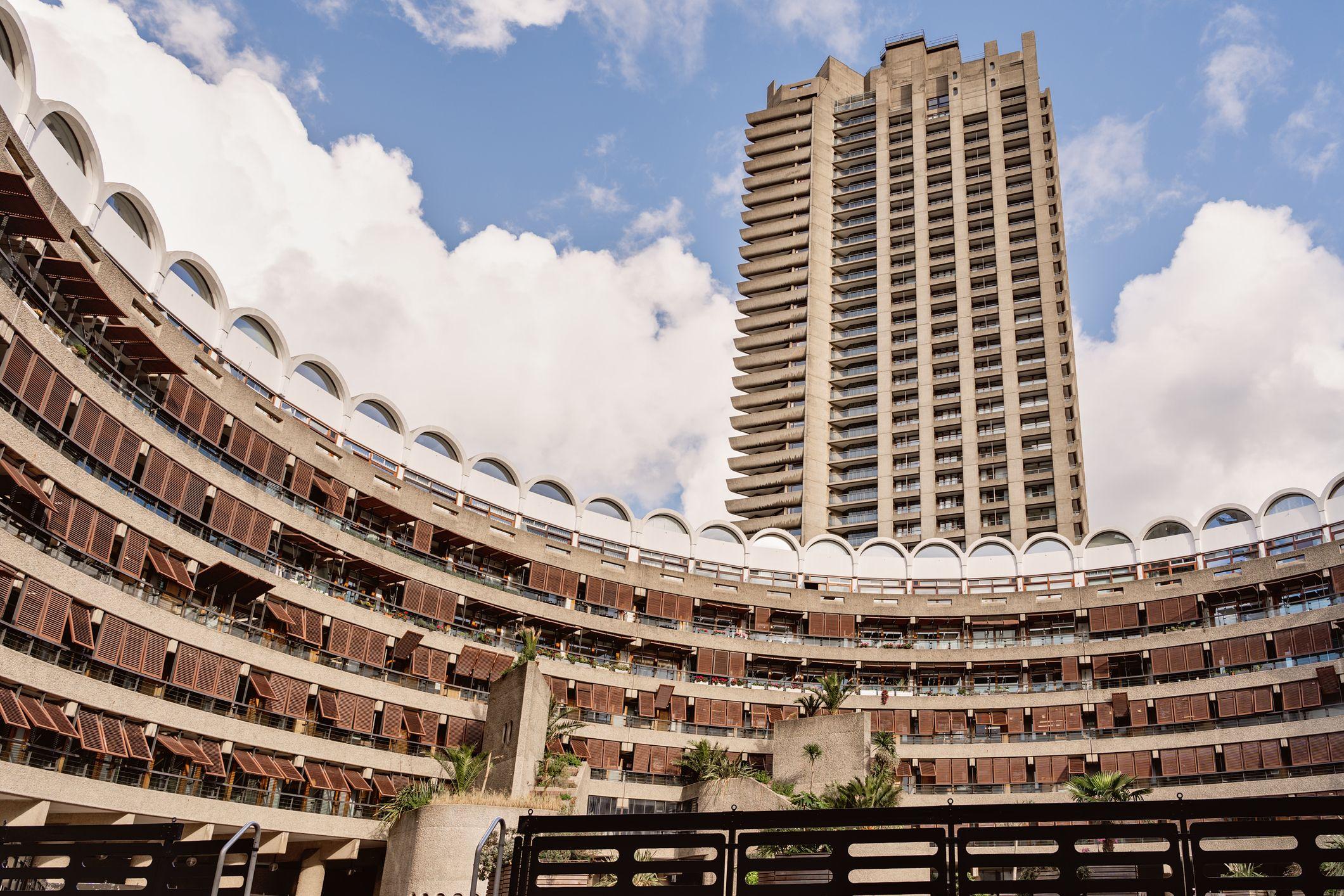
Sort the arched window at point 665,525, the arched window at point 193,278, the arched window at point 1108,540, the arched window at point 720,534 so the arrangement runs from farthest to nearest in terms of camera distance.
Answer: the arched window at point 720,534 → the arched window at point 665,525 → the arched window at point 1108,540 → the arched window at point 193,278

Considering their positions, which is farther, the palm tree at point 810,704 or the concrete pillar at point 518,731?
the palm tree at point 810,704

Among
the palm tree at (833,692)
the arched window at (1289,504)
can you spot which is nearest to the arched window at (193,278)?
the palm tree at (833,692)

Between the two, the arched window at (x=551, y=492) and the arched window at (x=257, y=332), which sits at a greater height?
the arched window at (x=257, y=332)

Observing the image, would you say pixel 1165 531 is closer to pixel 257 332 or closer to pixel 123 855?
pixel 257 332

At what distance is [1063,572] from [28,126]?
2254 inches

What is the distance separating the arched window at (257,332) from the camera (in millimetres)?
50531

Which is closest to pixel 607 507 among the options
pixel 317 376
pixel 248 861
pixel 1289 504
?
pixel 317 376

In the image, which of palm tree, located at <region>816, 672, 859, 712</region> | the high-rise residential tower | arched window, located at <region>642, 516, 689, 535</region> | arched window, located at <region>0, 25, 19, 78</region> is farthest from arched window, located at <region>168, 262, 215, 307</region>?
the high-rise residential tower

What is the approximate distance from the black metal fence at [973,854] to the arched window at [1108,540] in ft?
204

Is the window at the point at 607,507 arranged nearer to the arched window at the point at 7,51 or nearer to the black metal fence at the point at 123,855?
the arched window at the point at 7,51

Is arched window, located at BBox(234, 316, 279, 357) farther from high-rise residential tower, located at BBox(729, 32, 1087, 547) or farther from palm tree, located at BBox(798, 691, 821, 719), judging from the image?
high-rise residential tower, located at BBox(729, 32, 1087, 547)

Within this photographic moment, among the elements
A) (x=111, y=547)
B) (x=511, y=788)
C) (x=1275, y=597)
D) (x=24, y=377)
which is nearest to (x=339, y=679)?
(x=511, y=788)

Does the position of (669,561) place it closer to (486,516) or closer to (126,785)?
(486,516)

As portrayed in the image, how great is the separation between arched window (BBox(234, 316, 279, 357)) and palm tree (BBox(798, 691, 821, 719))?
3145 cm
